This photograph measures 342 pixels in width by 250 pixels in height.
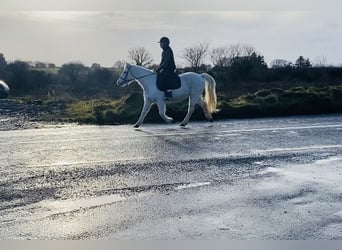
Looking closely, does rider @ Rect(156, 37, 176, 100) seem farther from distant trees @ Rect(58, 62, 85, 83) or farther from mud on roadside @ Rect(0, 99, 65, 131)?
distant trees @ Rect(58, 62, 85, 83)

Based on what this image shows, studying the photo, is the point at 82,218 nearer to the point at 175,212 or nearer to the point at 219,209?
the point at 175,212

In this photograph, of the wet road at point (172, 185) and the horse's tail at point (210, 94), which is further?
the horse's tail at point (210, 94)

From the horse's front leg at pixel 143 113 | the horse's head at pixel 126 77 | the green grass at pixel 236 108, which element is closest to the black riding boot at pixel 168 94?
the horse's front leg at pixel 143 113

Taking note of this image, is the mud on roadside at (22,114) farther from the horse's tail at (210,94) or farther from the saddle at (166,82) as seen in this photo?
the horse's tail at (210,94)

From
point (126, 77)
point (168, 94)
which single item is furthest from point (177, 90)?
point (126, 77)

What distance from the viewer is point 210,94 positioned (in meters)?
15.1

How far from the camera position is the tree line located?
24.6 m

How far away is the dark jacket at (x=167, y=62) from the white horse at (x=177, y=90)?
0.41 m

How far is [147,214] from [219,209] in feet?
2.94

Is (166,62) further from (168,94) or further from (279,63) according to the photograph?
(279,63)

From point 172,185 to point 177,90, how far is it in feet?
23.8

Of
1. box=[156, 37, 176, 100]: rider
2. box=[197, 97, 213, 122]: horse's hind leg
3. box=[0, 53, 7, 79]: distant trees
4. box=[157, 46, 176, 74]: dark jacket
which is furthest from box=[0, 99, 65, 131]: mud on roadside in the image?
box=[197, 97, 213, 122]: horse's hind leg

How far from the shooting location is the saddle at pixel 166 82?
14.4m

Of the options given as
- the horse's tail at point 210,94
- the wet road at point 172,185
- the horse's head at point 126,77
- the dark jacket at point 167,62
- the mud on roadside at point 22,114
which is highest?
the dark jacket at point 167,62
